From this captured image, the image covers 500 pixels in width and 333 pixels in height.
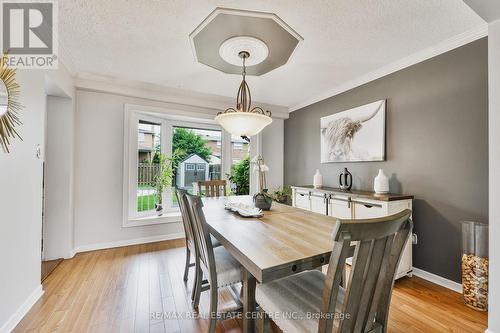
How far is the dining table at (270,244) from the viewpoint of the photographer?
3.39 feet

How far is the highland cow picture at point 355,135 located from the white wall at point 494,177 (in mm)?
1237

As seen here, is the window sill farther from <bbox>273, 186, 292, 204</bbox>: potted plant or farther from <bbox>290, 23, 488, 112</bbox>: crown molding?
<bbox>290, 23, 488, 112</bbox>: crown molding

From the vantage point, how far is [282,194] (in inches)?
162

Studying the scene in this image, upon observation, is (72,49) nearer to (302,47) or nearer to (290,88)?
(302,47)

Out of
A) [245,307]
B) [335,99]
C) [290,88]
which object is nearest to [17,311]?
[245,307]

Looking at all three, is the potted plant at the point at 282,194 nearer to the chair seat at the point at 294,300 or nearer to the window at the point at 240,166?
the window at the point at 240,166

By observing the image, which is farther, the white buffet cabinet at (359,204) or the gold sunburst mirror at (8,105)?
the white buffet cabinet at (359,204)

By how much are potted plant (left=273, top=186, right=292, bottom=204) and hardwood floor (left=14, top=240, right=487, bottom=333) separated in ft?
6.99

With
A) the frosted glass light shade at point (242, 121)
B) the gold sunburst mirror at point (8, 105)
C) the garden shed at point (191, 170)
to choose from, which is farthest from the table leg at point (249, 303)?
the garden shed at point (191, 170)

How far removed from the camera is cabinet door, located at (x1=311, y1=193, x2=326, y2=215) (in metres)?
2.98

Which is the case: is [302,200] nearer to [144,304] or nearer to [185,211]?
[185,211]

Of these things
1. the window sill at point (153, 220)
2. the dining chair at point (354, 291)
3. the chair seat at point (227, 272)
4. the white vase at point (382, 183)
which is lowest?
the window sill at point (153, 220)

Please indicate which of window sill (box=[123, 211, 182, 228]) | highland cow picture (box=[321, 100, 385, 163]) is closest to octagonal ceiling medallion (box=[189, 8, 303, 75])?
highland cow picture (box=[321, 100, 385, 163])

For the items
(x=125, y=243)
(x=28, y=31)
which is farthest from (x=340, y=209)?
(x=28, y=31)
